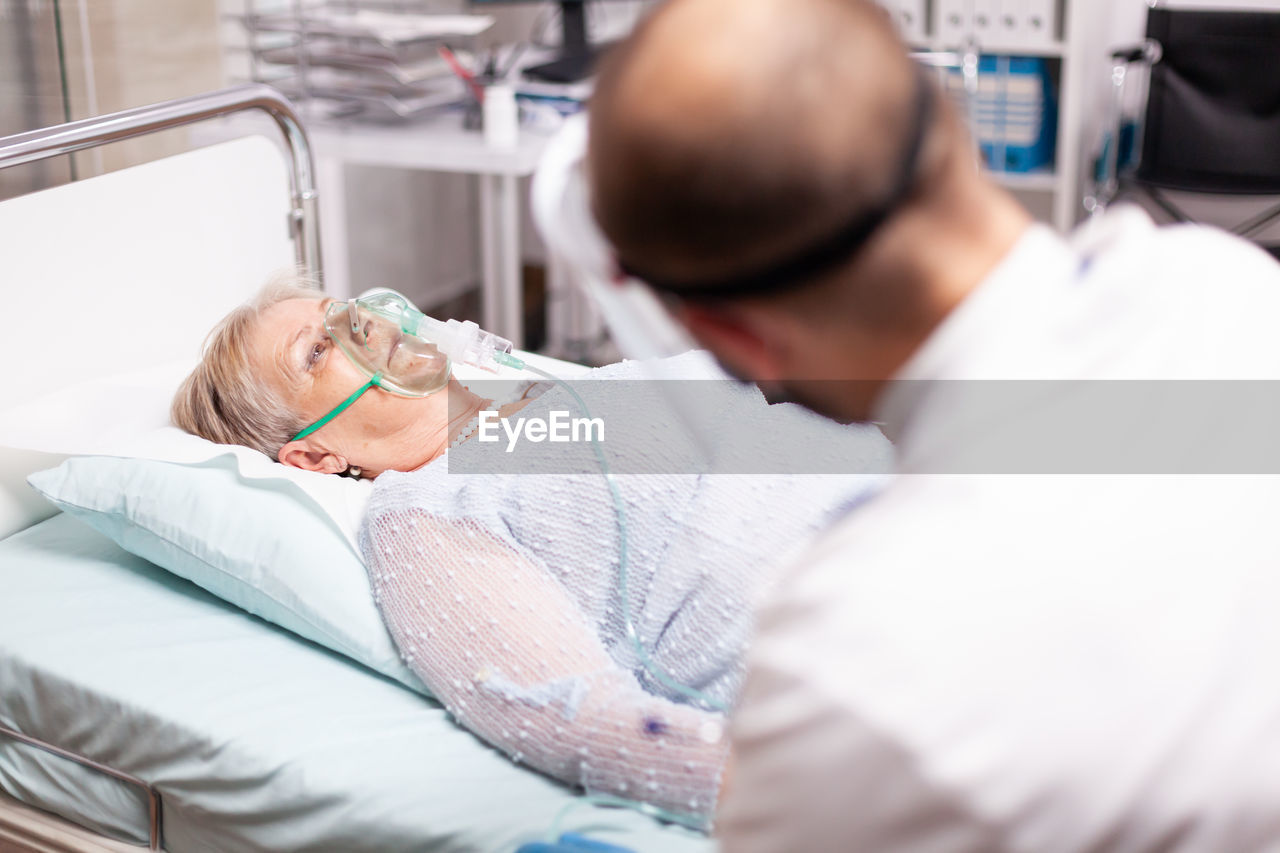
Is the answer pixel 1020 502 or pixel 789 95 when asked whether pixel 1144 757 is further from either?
pixel 789 95

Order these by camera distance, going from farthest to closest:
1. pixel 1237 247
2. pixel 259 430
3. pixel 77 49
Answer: pixel 77 49 < pixel 259 430 < pixel 1237 247

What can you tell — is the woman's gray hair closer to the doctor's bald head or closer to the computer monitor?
the doctor's bald head

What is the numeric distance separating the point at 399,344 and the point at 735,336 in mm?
1091

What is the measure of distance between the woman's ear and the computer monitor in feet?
5.57

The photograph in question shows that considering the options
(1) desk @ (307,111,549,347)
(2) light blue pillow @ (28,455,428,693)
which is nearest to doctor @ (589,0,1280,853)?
(2) light blue pillow @ (28,455,428,693)

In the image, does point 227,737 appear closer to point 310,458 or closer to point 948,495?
point 310,458

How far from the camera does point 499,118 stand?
278cm

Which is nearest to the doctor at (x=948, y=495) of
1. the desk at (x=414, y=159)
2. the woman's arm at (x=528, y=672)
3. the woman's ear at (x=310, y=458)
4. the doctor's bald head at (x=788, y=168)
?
the doctor's bald head at (x=788, y=168)

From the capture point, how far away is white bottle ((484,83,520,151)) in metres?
A: 2.77

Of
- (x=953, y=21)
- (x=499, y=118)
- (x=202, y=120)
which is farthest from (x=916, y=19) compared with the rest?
(x=202, y=120)

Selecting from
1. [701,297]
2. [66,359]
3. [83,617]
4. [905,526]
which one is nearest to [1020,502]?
[905,526]

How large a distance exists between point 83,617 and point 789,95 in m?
1.28

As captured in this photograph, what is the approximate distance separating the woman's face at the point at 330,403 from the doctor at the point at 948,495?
3.63ft

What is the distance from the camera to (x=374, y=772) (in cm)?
127
